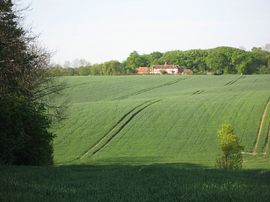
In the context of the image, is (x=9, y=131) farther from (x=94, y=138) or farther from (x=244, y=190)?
(x=94, y=138)

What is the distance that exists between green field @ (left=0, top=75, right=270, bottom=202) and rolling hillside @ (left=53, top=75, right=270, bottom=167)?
0.37 feet

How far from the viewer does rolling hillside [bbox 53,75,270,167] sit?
46.8m

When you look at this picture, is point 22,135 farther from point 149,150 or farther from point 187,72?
point 187,72

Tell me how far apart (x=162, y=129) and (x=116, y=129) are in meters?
6.04

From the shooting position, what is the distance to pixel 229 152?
3503 cm

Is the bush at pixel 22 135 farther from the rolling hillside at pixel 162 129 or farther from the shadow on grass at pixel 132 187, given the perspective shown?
the rolling hillside at pixel 162 129

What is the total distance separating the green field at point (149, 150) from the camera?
9.45 m

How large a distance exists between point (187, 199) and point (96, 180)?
12.2ft

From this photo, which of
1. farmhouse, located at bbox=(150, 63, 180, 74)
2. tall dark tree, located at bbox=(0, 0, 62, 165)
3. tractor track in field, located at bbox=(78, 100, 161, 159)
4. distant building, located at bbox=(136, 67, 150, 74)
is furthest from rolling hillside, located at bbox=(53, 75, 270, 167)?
distant building, located at bbox=(136, 67, 150, 74)

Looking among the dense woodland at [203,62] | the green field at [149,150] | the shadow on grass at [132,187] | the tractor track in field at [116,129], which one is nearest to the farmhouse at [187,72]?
the dense woodland at [203,62]

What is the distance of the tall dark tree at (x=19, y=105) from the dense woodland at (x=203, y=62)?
12015 centimetres

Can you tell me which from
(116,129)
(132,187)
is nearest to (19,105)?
(132,187)

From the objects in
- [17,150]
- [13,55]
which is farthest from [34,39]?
[17,150]

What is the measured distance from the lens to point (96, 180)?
1161 cm
